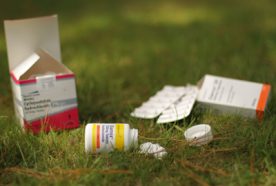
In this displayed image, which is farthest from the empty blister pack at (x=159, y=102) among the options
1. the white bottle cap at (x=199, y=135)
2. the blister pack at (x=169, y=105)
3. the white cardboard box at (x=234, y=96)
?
the white bottle cap at (x=199, y=135)

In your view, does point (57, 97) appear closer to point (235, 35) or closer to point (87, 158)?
point (87, 158)

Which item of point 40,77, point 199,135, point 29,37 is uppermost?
point 29,37

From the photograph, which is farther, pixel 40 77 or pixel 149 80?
pixel 149 80

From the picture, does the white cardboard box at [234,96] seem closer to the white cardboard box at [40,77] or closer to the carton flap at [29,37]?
the white cardboard box at [40,77]

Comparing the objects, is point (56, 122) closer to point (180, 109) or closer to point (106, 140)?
point (106, 140)

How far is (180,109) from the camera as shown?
7.11 feet

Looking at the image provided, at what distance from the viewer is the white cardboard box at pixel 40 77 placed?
2027mm

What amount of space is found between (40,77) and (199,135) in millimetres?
748

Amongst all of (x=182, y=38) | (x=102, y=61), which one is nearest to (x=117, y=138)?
(x=102, y=61)

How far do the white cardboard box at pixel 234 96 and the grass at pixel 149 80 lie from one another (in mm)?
52

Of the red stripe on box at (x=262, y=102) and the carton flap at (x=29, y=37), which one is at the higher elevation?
the carton flap at (x=29, y=37)

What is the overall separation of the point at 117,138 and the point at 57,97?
44cm

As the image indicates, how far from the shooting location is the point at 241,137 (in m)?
1.88

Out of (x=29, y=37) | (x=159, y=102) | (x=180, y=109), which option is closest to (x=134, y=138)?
(x=180, y=109)
